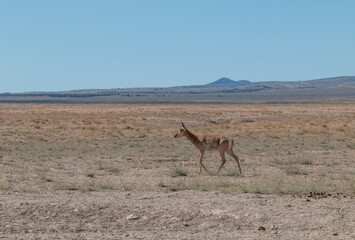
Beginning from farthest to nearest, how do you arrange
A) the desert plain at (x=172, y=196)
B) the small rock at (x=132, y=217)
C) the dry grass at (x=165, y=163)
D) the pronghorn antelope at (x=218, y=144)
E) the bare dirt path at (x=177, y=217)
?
1. the pronghorn antelope at (x=218, y=144)
2. the dry grass at (x=165, y=163)
3. the small rock at (x=132, y=217)
4. the desert plain at (x=172, y=196)
5. the bare dirt path at (x=177, y=217)

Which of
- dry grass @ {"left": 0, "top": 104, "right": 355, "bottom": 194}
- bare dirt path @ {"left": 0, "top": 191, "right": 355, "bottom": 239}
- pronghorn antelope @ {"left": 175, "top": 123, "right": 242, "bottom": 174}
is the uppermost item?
pronghorn antelope @ {"left": 175, "top": 123, "right": 242, "bottom": 174}

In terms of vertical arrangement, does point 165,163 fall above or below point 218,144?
below

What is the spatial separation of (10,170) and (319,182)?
9.90 metres

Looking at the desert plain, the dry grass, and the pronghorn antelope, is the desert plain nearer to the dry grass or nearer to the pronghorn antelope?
the dry grass

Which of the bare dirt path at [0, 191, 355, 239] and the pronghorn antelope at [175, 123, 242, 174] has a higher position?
the pronghorn antelope at [175, 123, 242, 174]

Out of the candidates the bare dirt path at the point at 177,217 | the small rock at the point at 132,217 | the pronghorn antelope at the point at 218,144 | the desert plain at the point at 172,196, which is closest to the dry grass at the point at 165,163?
the desert plain at the point at 172,196

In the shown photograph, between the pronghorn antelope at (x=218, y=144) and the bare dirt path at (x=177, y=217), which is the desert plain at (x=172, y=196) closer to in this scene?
the bare dirt path at (x=177, y=217)

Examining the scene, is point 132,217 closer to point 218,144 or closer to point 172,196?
point 172,196

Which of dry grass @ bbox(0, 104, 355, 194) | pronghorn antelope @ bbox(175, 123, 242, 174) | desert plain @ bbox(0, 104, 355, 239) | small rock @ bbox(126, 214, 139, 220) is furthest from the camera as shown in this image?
pronghorn antelope @ bbox(175, 123, 242, 174)

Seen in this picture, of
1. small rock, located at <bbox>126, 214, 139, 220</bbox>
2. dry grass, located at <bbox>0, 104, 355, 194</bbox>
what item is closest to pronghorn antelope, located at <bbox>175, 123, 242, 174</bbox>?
dry grass, located at <bbox>0, 104, 355, 194</bbox>

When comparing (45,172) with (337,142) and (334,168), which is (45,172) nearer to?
(334,168)

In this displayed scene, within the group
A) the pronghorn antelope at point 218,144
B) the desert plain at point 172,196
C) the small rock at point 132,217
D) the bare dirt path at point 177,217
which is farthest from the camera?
the pronghorn antelope at point 218,144

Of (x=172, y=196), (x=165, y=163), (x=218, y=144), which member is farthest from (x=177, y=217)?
(x=165, y=163)

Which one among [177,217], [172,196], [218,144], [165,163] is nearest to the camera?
[177,217]
